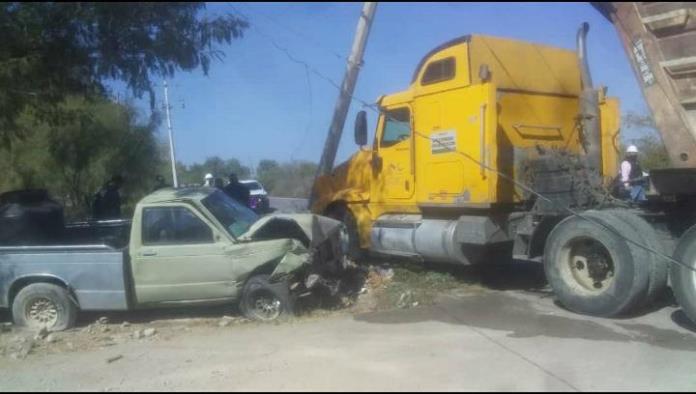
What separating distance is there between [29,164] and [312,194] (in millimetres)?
9279

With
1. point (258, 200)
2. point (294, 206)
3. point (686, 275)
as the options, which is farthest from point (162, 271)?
point (258, 200)

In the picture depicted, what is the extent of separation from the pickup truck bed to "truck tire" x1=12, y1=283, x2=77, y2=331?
113 mm

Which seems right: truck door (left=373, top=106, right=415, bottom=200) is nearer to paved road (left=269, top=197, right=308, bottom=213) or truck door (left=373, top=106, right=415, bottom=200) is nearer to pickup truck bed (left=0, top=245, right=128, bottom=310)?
paved road (left=269, top=197, right=308, bottom=213)

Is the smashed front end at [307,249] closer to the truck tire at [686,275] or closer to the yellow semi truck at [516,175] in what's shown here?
the yellow semi truck at [516,175]

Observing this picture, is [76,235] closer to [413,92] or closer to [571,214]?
[413,92]

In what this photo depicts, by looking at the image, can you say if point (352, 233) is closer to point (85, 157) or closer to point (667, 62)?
point (667, 62)

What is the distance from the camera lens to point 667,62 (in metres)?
6.69

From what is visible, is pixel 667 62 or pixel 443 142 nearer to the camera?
pixel 667 62

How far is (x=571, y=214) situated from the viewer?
775 centimetres

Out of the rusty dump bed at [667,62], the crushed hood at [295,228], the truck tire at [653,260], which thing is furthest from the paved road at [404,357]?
the rusty dump bed at [667,62]

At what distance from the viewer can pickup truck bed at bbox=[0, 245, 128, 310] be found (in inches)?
294

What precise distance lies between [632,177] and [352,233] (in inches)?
174

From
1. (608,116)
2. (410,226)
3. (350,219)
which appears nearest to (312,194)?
(350,219)

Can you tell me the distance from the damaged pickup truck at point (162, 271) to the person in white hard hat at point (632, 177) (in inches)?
172
